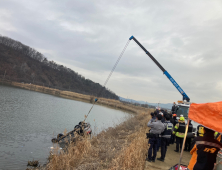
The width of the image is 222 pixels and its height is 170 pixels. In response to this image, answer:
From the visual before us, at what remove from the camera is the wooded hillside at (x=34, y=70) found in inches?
3366

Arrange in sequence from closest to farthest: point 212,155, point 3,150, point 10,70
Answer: point 212,155, point 3,150, point 10,70

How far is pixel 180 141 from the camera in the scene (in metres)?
8.39

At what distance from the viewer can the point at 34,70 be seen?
106m

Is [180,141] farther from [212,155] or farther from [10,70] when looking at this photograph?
[10,70]

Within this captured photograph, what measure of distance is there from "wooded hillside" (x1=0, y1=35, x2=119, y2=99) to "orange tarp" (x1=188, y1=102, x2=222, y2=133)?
81826 millimetres

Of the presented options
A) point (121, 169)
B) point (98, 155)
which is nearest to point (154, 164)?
point (121, 169)

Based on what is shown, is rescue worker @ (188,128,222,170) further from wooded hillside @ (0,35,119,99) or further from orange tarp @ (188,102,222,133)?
wooded hillside @ (0,35,119,99)

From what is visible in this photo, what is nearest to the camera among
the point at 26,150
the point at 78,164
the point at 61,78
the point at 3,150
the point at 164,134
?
the point at 78,164

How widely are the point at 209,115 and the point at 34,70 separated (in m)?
115

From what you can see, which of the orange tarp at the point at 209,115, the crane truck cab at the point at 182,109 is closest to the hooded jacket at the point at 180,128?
the crane truck cab at the point at 182,109

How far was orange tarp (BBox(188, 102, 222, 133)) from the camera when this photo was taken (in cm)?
290

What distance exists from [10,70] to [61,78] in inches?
1812

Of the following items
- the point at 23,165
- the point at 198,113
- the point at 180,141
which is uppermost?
the point at 198,113

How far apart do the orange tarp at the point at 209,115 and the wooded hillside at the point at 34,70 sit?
268ft
